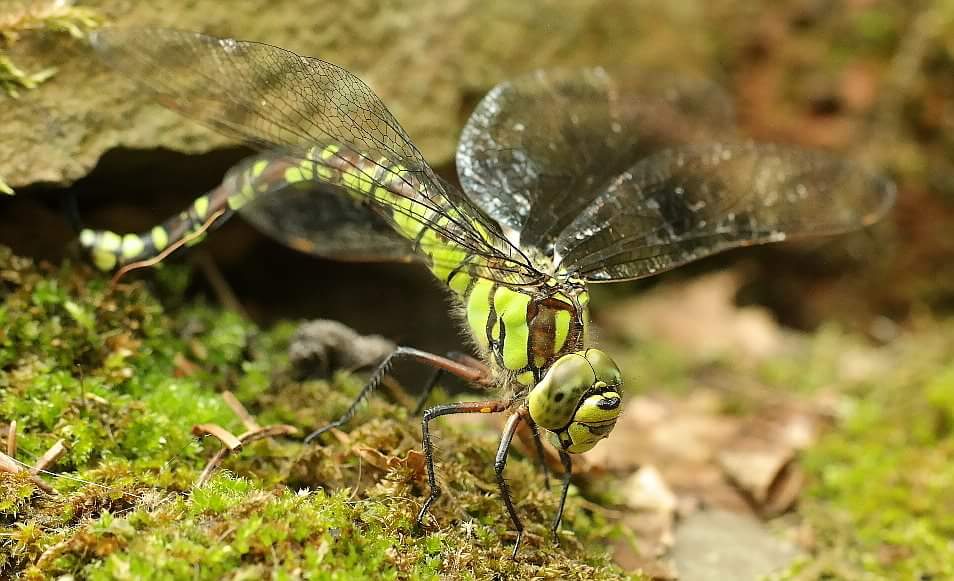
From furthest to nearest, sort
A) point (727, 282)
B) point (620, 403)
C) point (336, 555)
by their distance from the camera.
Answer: point (727, 282), point (620, 403), point (336, 555)

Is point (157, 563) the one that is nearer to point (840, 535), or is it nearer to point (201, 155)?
point (201, 155)

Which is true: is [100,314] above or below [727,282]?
below

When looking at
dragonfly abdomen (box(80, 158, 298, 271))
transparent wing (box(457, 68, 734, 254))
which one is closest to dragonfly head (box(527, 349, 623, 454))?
transparent wing (box(457, 68, 734, 254))

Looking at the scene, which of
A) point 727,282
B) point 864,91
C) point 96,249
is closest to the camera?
point 96,249

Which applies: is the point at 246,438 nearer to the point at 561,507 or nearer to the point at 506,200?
the point at 561,507

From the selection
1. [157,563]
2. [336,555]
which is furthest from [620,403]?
[157,563]

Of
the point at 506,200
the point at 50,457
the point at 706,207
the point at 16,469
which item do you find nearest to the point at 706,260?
the point at 706,207

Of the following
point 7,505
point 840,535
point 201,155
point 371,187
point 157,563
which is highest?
point 371,187
